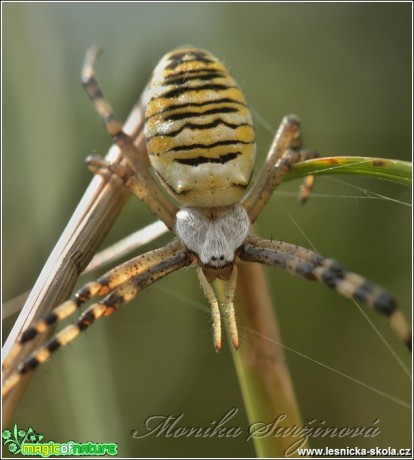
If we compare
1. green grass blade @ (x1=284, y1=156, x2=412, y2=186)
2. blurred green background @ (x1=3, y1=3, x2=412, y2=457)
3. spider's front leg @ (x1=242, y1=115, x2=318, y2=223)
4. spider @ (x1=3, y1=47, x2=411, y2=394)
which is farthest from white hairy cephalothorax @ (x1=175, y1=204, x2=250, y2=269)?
green grass blade @ (x1=284, y1=156, x2=412, y2=186)

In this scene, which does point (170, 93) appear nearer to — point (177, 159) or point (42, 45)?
point (177, 159)

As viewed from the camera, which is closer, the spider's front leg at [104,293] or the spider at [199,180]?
the spider's front leg at [104,293]

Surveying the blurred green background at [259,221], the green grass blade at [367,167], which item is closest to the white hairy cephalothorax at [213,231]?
the blurred green background at [259,221]

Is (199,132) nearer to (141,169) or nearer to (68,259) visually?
(141,169)

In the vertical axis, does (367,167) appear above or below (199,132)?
below

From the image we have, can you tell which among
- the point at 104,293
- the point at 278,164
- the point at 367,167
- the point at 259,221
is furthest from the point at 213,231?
the point at 259,221

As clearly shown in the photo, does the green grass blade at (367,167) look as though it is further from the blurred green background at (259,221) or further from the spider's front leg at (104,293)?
the spider's front leg at (104,293)
